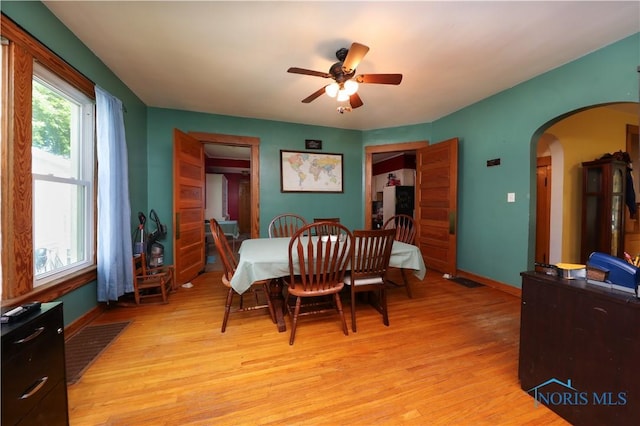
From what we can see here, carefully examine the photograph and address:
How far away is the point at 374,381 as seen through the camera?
142 cm

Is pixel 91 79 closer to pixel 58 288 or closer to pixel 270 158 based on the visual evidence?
pixel 58 288

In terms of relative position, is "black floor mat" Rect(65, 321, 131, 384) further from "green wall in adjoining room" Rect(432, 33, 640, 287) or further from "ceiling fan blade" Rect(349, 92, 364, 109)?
"green wall in adjoining room" Rect(432, 33, 640, 287)

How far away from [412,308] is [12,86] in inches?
134

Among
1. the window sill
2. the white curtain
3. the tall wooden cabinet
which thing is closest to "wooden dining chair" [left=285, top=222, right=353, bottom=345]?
the window sill

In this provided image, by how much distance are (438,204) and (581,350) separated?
2.68m

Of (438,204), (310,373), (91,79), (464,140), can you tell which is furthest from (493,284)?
(91,79)

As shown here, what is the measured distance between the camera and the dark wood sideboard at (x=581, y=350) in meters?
0.96

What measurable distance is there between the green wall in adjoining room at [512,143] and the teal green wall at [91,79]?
4.31 metres

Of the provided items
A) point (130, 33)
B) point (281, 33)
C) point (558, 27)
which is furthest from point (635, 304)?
point (130, 33)

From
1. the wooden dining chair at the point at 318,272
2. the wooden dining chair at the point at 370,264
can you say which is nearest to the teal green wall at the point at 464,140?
the wooden dining chair at the point at 318,272

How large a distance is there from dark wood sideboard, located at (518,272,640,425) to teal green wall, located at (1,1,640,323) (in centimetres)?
186

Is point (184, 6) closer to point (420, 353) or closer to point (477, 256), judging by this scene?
point (420, 353)

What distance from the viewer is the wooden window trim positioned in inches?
55.1

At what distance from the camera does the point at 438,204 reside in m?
3.61
